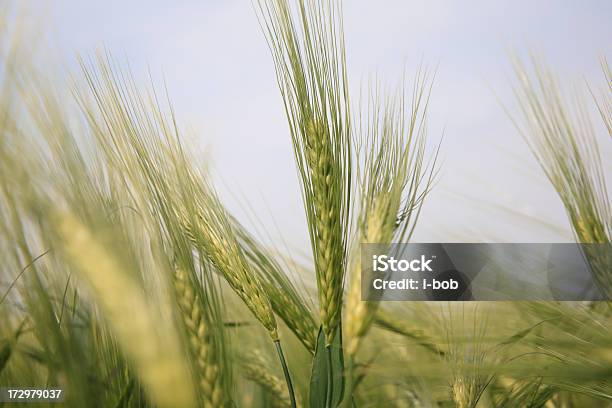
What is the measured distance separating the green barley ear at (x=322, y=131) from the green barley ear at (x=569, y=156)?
283 mm

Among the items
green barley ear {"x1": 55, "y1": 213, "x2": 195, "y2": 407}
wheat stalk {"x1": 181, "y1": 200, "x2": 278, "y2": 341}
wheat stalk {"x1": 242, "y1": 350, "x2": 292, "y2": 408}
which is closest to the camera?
green barley ear {"x1": 55, "y1": 213, "x2": 195, "y2": 407}

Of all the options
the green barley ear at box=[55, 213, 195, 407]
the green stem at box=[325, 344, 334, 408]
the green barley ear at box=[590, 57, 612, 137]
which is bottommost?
the green stem at box=[325, 344, 334, 408]

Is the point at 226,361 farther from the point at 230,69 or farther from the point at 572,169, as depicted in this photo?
the point at 572,169

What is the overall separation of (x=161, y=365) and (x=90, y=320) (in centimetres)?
24

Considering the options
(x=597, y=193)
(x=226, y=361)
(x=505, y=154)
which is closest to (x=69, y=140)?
(x=226, y=361)

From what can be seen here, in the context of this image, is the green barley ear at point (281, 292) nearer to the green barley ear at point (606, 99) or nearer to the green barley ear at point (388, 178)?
the green barley ear at point (388, 178)

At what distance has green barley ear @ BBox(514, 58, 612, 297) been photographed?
860 millimetres

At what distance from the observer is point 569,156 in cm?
90

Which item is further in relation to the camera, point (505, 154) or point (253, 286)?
point (505, 154)

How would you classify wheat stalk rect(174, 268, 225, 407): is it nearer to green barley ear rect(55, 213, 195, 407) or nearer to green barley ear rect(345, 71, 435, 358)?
green barley ear rect(55, 213, 195, 407)

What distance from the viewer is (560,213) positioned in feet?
2.90

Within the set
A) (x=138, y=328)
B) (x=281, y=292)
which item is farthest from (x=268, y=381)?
(x=138, y=328)

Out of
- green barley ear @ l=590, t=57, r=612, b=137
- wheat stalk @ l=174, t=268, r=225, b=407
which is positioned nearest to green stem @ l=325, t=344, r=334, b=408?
wheat stalk @ l=174, t=268, r=225, b=407

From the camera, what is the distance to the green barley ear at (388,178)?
68 centimetres
